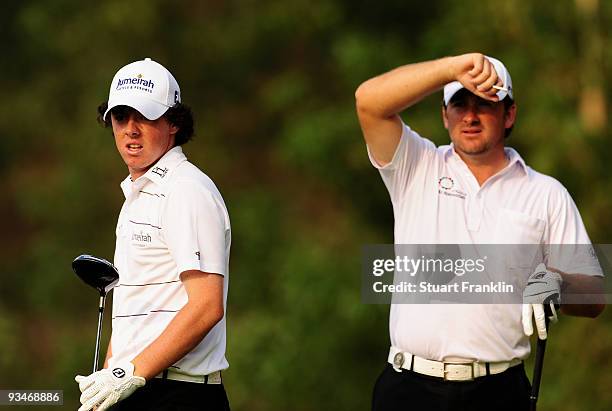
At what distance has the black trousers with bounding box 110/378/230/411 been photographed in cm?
439

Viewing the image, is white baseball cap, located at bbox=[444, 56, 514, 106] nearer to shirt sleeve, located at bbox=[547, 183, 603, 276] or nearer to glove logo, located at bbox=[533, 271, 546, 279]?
shirt sleeve, located at bbox=[547, 183, 603, 276]

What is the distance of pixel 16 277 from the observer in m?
21.0

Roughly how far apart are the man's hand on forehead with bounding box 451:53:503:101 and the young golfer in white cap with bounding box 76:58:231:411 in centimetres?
112

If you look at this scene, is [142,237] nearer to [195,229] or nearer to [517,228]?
[195,229]

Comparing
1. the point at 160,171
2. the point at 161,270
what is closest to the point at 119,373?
the point at 161,270

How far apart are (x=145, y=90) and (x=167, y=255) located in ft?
2.01

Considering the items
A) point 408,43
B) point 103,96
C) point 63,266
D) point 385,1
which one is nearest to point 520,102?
point 408,43

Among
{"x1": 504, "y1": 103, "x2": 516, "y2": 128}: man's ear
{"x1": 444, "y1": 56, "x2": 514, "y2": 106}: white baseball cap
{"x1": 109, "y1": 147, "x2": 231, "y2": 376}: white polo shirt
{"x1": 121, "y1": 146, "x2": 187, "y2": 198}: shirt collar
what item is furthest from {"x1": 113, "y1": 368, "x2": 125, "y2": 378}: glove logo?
{"x1": 504, "y1": 103, "x2": 516, "y2": 128}: man's ear

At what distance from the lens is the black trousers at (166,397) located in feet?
14.4

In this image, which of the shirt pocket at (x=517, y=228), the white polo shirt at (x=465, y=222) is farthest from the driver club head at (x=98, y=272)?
the shirt pocket at (x=517, y=228)

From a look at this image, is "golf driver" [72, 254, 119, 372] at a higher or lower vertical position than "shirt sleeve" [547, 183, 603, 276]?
lower

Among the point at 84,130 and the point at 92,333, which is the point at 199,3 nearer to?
the point at 84,130

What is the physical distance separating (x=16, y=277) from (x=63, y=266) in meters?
1.78

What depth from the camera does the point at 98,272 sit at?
179 inches
